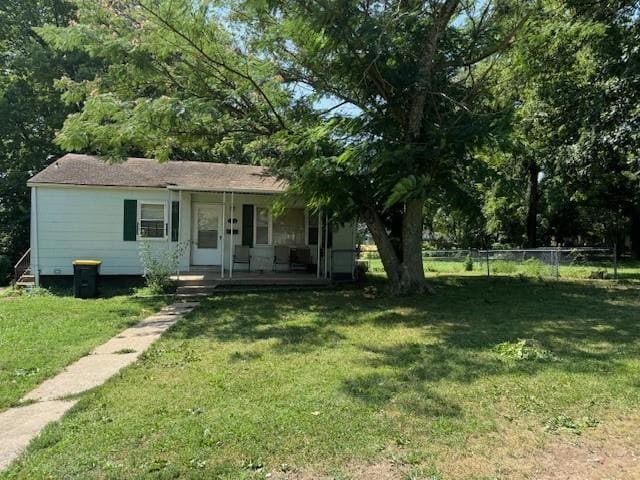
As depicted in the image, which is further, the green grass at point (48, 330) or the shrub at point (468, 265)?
the shrub at point (468, 265)

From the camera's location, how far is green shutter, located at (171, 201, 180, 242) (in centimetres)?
1438

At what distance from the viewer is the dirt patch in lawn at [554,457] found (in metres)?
3.17

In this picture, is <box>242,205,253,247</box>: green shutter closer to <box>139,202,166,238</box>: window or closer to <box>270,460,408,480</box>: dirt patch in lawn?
<box>139,202,166,238</box>: window

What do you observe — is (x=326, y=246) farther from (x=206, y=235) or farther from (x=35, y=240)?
(x=35, y=240)

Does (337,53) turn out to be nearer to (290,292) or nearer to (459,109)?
(459,109)

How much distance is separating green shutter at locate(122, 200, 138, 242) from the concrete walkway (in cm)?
629

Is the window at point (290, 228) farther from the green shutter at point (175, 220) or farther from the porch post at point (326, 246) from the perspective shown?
the green shutter at point (175, 220)

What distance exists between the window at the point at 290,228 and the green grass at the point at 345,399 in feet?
24.5

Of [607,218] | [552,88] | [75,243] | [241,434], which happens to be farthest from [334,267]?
[607,218]

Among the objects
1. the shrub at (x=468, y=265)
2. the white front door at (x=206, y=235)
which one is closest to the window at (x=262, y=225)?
the white front door at (x=206, y=235)

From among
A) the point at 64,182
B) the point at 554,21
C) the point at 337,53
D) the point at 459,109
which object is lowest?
the point at 64,182

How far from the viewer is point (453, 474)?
3.15 meters

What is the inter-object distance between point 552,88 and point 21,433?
15.8 metres

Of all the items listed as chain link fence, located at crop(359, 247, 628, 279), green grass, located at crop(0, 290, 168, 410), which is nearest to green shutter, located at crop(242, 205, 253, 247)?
green grass, located at crop(0, 290, 168, 410)
